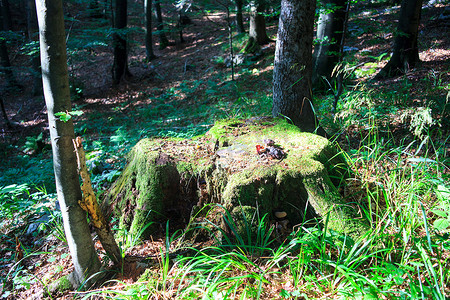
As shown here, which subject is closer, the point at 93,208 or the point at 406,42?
the point at 93,208

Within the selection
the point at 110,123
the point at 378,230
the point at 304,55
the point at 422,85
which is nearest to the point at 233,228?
the point at 378,230

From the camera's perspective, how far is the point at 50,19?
1.73m

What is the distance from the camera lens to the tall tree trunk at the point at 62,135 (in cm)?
175

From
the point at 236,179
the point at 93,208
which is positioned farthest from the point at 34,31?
the point at 236,179

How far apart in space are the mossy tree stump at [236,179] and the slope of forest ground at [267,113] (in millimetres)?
270

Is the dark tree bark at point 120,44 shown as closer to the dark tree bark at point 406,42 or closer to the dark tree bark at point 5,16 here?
the dark tree bark at point 5,16

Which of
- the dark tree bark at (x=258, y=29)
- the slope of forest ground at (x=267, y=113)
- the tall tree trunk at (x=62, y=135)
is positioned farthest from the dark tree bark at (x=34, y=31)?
the tall tree trunk at (x=62, y=135)

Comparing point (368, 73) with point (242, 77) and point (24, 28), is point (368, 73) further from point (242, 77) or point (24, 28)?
point (24, 28)

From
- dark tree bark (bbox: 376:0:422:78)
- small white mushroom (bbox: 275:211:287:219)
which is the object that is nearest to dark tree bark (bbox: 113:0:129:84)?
dark tree bark (bbox: 376:0:422:78)

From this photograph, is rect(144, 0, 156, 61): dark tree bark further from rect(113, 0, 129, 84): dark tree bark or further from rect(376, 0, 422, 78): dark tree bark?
rect(376, 0, 422, 78): dark tree bark

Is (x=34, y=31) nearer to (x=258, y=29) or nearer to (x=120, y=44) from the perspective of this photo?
(x=120, y=44)

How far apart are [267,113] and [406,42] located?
3.85 meters

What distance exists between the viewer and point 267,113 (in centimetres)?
556

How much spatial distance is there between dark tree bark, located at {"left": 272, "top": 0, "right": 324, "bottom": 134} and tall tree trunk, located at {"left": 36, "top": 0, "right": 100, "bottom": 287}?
261cm
